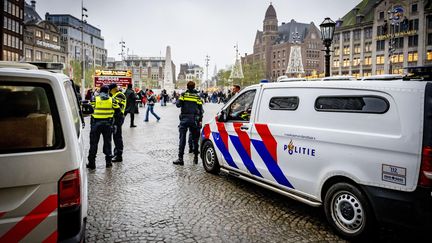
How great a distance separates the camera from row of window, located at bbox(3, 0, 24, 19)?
59.5 meters

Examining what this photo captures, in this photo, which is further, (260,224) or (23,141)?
(260,224)

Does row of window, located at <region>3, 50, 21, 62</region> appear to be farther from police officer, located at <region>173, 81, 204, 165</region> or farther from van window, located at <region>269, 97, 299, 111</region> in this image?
van window, located at <region>269, 97, 299, 111</region>

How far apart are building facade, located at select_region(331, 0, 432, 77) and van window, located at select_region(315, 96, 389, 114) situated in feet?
169

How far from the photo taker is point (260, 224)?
435 cm

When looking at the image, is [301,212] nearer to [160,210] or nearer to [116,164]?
[160,210]

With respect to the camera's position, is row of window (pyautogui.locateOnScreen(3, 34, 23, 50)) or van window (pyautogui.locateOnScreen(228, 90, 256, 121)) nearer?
van window (pyautogui.locateOnScreen(228, 90, 256, 121))

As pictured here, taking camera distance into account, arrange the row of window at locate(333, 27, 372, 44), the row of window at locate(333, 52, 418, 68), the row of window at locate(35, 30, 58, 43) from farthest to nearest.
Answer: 1. the row of window at locate(35, 30, 58, 43)
2. the row of window at locate(333, 27, 372, 44)
3. the row of window at locate(333, 52, 418, 68)

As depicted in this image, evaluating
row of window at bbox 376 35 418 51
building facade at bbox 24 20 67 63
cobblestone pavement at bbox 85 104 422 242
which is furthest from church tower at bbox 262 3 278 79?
cobblestone pavement at bbox 85 104 422 242

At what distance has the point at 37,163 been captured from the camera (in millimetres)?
2502

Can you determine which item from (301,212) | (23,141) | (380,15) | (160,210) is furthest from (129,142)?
(380,15)

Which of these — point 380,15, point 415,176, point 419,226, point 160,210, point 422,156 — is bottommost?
point 160,210

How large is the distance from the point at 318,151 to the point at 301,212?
1153mm

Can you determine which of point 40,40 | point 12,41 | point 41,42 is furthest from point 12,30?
point 40,40

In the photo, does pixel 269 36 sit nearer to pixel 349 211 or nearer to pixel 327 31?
pixel 327 31
